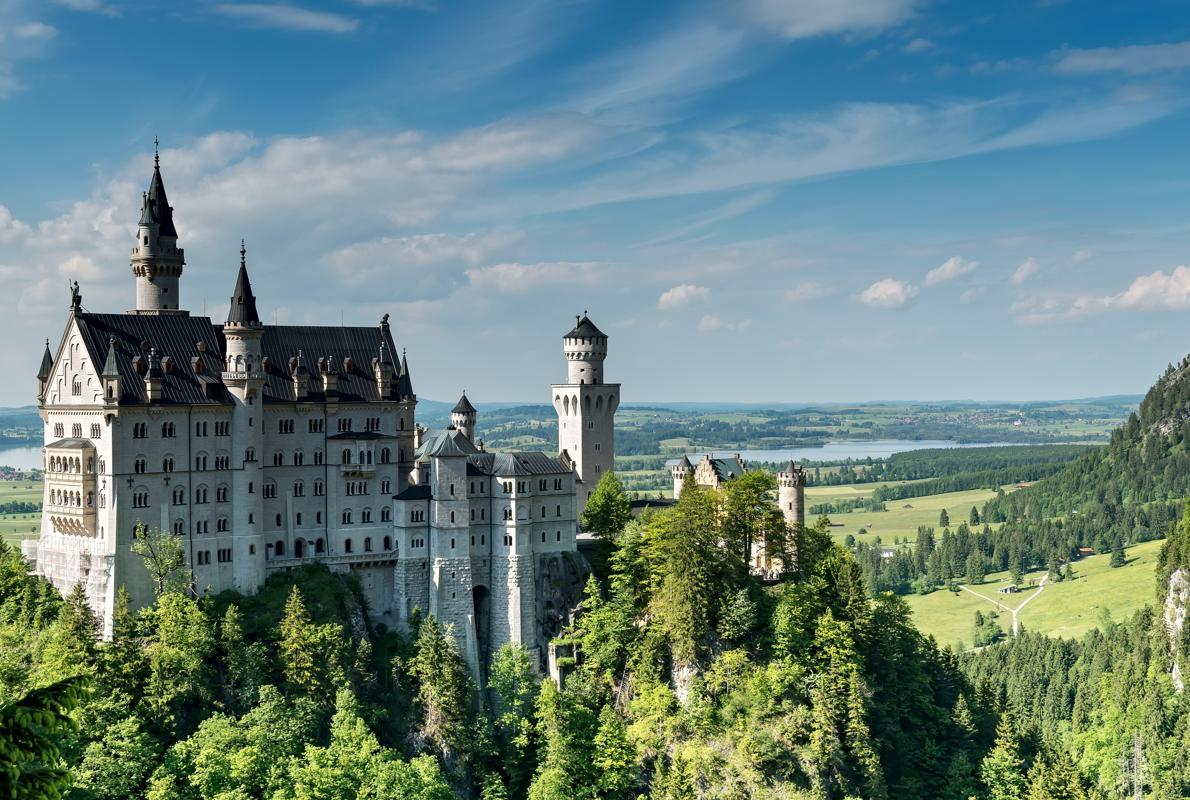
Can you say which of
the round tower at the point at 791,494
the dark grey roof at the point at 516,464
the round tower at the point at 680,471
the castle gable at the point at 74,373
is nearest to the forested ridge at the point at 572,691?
the dark grey roof at the point at 516,464

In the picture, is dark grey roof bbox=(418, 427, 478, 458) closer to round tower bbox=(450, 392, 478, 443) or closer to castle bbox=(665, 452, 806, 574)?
round tower bbox=(450, 392, 478, 443)

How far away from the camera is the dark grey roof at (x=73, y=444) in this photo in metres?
93.8

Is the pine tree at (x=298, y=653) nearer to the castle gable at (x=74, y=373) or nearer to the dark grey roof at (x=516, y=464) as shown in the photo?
Answer: the dark grey roof at (x=516, y=464)

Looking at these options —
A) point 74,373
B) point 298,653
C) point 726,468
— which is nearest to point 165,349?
point 74,373

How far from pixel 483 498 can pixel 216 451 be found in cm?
2211

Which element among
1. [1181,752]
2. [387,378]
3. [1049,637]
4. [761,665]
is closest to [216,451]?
[387,378]

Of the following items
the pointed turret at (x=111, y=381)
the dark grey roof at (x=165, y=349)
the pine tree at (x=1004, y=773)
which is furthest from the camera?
the pine tree at (x=1004, y=773)

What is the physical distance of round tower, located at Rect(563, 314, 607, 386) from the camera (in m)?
129

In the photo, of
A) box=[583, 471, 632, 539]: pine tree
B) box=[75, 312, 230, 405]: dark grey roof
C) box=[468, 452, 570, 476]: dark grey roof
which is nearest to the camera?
box=[75, 312, 230, 405]: dark grey roof

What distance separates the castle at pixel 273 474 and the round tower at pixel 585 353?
17.7m

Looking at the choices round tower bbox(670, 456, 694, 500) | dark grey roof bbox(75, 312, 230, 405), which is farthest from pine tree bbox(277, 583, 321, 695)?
round tower bbox(670, 456, 694, 500)

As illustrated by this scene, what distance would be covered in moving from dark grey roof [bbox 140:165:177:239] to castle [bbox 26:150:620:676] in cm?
18

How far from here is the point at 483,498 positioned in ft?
349

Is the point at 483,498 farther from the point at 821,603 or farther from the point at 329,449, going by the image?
the point at 821,603
